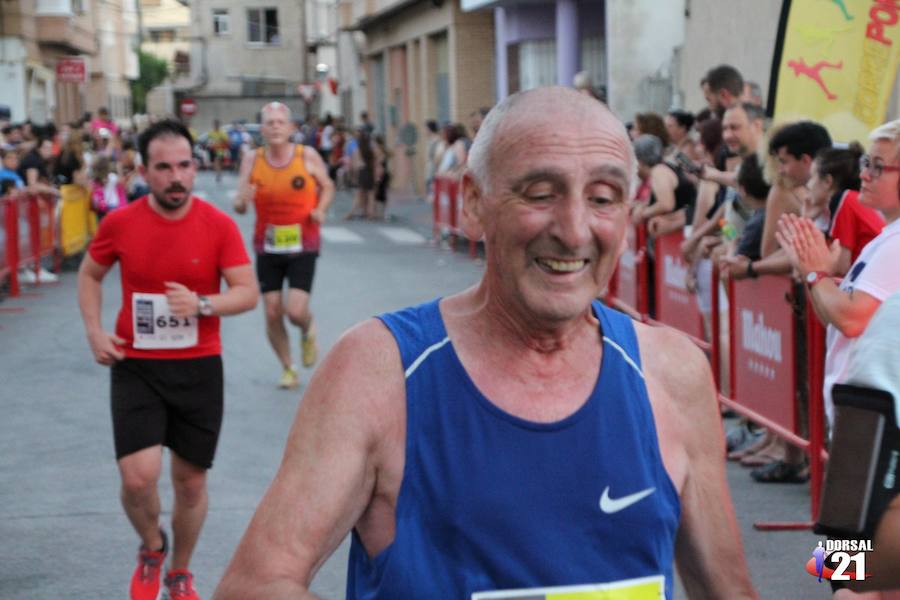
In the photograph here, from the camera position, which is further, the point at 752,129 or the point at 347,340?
the point at 752,129

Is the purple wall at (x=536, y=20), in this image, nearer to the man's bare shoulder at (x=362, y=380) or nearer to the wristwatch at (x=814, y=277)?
the wristwatch at (x=814, y=277)

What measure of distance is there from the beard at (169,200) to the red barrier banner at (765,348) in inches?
118

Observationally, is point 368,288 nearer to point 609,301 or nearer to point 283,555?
point 609,301

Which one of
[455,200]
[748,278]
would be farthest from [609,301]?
[455,200]

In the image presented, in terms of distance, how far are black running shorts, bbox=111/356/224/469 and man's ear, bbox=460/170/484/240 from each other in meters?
3.51

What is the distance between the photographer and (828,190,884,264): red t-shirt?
612 centimetres

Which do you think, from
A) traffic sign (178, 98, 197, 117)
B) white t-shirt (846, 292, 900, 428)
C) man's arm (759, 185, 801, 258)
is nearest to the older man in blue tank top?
white t-shirt (846, 292, 900, 428)

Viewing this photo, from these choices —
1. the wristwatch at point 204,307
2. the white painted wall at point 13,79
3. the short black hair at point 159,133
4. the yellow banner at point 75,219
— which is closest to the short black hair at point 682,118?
the short black hair at point 159,133

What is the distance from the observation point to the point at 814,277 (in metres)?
5.53

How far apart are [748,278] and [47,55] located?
44.8 metres

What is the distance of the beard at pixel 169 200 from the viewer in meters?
6.02

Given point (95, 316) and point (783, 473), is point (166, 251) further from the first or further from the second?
point (783, 473)

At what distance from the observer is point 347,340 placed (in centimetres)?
239

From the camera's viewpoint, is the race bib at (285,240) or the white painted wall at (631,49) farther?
the white painted wall at (631,49)
